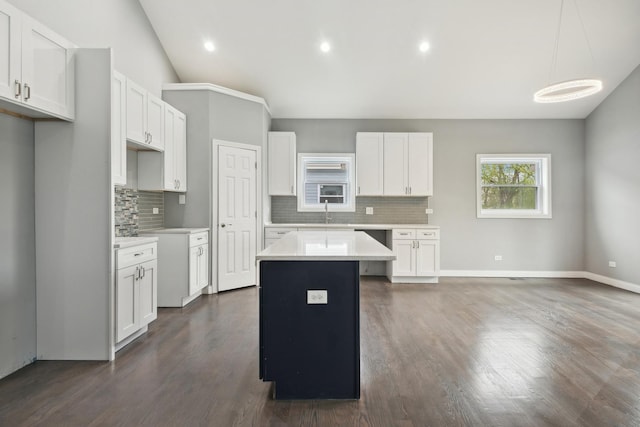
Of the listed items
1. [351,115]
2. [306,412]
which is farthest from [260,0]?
[306,412]

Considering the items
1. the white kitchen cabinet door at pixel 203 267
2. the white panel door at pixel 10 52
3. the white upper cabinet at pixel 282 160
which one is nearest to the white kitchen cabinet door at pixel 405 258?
the white upper cabinet at pixel 282 160

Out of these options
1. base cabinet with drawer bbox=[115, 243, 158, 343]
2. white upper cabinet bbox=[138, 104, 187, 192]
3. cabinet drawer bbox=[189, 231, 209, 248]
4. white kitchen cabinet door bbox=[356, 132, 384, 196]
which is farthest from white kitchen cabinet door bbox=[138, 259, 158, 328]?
white kitchen cabinet door bbox=[356, 132, 384, 196]

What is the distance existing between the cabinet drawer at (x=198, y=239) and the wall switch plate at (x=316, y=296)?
2.60m

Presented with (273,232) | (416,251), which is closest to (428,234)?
(416,251)

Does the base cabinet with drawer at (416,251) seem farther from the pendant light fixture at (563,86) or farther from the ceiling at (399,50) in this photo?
the pendant light fixture at (563,86)

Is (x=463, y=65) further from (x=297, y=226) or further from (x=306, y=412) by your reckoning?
(x=306, y=412)

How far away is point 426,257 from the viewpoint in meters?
5.70

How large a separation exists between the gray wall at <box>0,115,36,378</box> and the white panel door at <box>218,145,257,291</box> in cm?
240

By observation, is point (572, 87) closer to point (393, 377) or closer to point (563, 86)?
point (563, 86)

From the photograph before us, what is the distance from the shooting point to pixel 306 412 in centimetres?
205

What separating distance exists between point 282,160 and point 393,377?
13.7ft

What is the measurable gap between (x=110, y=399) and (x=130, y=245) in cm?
125

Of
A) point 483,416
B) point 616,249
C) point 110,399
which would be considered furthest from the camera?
point 616,249

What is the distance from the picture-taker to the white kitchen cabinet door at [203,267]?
461 centimetres
